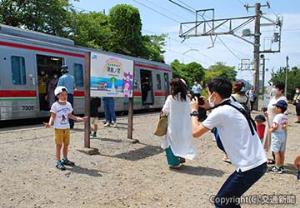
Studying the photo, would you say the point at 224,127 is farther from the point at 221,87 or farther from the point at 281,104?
the point at 281,104

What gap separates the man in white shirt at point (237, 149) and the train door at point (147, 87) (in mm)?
20104

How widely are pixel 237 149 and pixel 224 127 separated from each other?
0.23 metres

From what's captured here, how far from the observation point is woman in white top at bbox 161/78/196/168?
855cm

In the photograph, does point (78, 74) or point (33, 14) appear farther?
point (33, 14)

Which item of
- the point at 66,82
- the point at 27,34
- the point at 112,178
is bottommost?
the point at 112,178

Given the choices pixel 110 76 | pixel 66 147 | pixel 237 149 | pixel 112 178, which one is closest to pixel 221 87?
pixel 237 149

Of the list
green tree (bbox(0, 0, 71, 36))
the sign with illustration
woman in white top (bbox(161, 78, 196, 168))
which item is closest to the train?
the sign with illustration

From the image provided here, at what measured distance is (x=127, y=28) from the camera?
4044cm

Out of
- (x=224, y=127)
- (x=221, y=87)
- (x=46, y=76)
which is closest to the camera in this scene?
(x=224, y=127)

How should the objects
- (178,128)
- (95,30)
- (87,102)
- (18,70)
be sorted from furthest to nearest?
(95,30) < (18,70) < (87,102) < (178,128)

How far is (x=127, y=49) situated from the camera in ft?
130

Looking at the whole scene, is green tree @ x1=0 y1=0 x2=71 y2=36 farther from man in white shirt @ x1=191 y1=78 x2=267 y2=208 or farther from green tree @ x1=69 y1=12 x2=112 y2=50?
man in white shirt @ x1=191 y1=78 x2=267 y2=208

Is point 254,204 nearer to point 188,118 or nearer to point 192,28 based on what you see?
point 188,118

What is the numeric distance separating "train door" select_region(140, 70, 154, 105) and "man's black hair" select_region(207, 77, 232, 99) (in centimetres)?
1991
